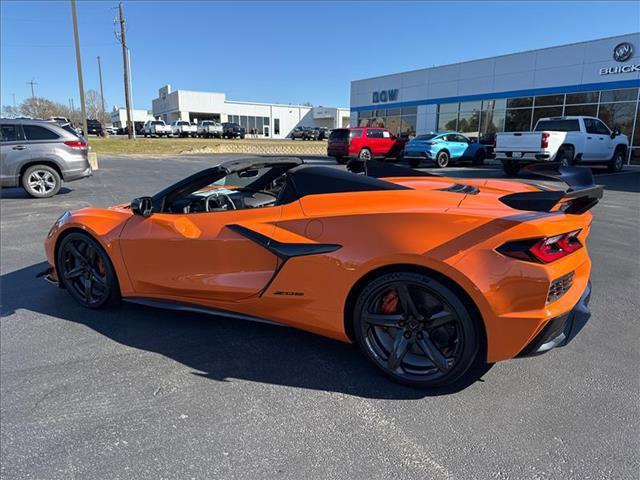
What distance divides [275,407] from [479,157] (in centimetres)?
2046

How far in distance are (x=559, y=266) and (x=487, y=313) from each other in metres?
0.46

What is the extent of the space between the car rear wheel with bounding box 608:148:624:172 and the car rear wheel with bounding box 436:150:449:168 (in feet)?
20.0

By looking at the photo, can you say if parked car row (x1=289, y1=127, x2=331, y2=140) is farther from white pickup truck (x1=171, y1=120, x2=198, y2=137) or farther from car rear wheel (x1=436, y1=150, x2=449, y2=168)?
car rear wheel (x1=436, y1=150, x2=449, y2=168)

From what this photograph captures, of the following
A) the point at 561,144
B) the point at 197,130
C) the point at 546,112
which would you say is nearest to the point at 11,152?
the point at 561,144

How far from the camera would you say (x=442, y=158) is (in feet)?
63.3

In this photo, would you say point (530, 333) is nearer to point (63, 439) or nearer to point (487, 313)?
point (487, 313)

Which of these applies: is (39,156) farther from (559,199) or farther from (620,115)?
(620,115)

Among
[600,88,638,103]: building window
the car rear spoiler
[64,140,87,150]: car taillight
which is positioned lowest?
the car rear spoiler

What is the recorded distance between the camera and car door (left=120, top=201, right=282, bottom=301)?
2.95 m

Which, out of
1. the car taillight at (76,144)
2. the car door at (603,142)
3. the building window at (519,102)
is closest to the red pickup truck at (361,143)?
the building window at (519,102)

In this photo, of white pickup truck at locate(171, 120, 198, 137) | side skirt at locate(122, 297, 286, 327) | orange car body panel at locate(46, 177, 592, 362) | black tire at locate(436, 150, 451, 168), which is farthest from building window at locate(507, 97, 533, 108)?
white pickup truck at locate(171, 120, 198, 137)

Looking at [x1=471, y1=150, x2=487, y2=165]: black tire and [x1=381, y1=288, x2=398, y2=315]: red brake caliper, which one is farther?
[x1=471, y1=150, x2=487, y2=165]: black tire

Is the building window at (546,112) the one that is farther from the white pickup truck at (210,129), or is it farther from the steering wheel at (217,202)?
the white pickup truck at (210,129)

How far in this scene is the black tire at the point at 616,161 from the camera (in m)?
16.5
